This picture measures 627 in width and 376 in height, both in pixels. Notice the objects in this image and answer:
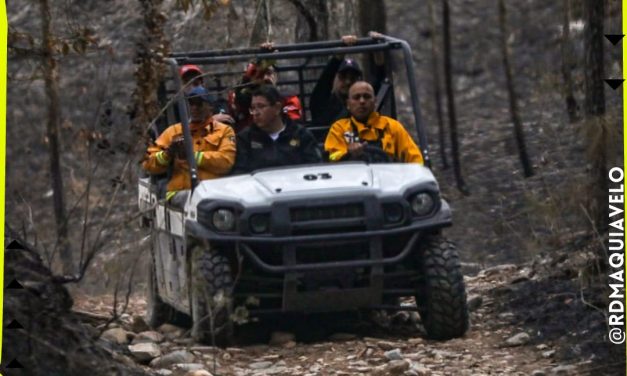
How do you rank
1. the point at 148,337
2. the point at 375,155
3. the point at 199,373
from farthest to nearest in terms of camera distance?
the point at 375,155 → the point at 148,337 → the point at 199,373

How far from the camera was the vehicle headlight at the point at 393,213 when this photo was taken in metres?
11.0

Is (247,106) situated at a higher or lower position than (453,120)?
higher

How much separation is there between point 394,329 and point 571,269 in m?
1.86

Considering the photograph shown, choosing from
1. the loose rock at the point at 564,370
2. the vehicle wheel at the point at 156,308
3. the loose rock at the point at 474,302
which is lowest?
the loose rock at the point at 474,302

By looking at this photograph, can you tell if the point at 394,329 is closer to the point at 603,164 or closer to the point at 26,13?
the point at 603,164

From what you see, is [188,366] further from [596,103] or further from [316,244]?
[596,103]

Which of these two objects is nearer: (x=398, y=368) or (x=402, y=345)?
(x=398, y=368)

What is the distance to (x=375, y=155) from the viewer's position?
11820mm

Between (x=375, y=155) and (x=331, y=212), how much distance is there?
1.03 meters

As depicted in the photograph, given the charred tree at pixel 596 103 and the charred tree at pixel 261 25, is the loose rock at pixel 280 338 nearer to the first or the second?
the charred tree at pixel 596 103

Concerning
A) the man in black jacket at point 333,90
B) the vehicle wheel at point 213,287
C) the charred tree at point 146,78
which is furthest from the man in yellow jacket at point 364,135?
the charred tree at point 146,78

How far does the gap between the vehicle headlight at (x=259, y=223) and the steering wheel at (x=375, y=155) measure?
1.17m

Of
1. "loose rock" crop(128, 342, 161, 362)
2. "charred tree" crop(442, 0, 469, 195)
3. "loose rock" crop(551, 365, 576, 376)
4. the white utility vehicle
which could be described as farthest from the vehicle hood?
"charred tree" crop(442, 0, 469, 195)

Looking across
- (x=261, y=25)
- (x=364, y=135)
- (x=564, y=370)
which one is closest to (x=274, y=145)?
(x=364, y=135)
